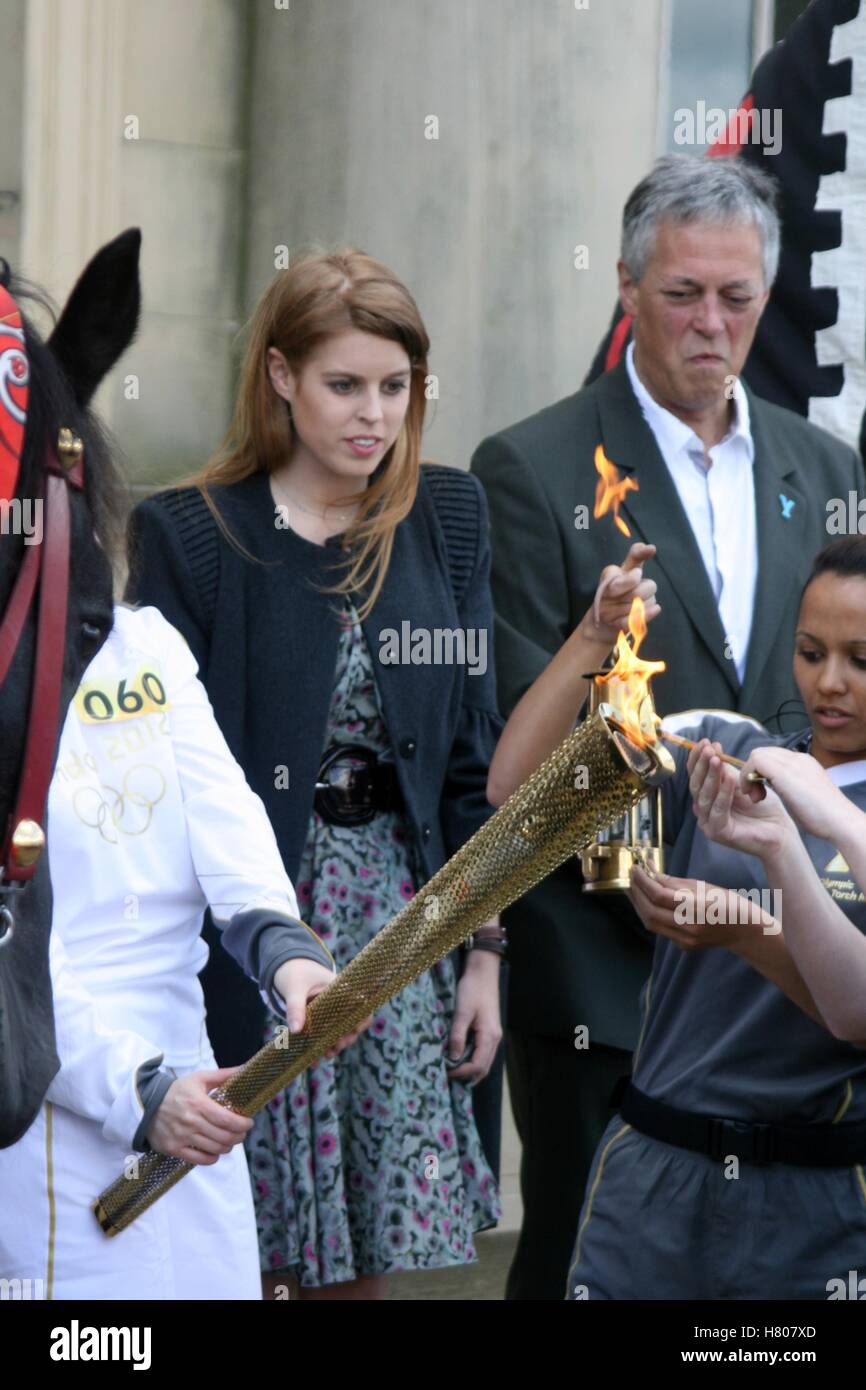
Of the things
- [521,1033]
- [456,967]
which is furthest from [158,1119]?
[521,1033]

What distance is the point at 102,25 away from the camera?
16.4 ft

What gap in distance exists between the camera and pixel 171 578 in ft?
11.5

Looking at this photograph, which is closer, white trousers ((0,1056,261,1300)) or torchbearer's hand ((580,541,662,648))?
white trousers ((0,1056,261,1300))

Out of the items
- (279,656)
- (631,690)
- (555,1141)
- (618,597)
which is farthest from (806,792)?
(555,1141)

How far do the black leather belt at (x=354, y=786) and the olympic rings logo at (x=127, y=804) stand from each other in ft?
2.44

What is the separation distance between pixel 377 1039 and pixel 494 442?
117 centimetres

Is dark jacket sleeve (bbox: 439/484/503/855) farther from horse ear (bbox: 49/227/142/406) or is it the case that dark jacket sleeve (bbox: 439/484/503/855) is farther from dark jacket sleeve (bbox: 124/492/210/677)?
horse ear (bbox: 49/227/142/406)

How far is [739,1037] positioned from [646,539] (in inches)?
49.3

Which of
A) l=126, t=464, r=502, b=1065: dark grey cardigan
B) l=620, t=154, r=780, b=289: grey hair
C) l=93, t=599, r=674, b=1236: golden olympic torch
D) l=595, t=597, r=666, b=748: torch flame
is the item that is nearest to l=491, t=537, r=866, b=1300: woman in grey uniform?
l=595, t=597, r=666, b=748: torch flame

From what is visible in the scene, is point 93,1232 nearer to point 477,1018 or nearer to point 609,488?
point 477,1018

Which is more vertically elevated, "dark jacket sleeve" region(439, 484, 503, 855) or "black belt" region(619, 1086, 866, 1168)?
"dark jacket sleeve" region(439, 484, 503, 855)

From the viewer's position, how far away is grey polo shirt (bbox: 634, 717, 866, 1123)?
2766 mm

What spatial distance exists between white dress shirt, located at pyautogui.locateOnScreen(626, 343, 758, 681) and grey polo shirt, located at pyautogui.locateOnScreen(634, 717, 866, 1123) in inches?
36.8

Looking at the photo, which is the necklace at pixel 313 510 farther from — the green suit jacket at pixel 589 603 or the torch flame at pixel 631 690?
the torch flame at pixel 631 690
